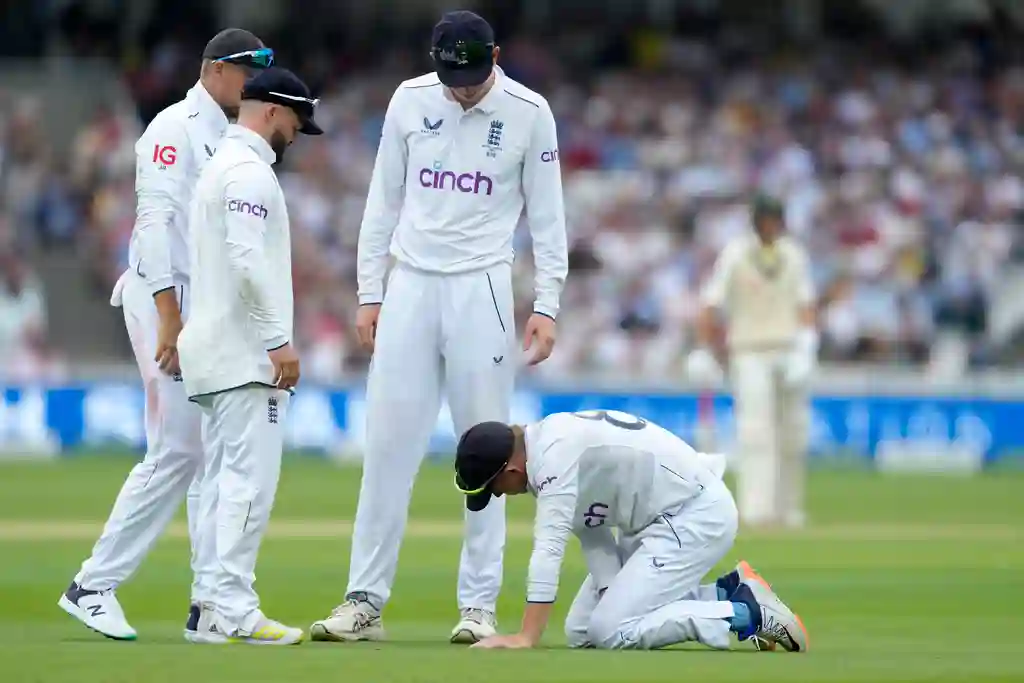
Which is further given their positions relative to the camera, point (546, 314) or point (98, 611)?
point (546, 314)

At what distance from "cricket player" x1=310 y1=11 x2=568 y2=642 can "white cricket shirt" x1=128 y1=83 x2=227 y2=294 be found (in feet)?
2.68

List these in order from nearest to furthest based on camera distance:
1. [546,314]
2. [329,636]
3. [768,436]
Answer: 1. [329,636]
2. [546,314]
3. [768,436]

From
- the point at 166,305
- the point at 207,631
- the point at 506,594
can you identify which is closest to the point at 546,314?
the point at 166,305

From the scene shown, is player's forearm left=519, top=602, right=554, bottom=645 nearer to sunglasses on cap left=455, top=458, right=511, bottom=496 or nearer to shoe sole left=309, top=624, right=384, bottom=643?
sunglasses on cap left=455, top=458, right=511, bottom=496

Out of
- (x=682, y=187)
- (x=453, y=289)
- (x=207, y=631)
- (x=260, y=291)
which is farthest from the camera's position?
(x=682, y=187)

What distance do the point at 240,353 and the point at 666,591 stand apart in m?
2.10

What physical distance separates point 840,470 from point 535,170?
15.6 metres

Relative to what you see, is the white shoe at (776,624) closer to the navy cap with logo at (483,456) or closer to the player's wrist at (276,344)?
the navy cap with logo at (483,456)

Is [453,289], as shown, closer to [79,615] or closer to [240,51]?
[240,51]

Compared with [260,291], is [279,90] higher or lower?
higher

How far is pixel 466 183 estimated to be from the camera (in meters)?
9.41

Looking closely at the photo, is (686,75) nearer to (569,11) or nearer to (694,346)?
(569,11)

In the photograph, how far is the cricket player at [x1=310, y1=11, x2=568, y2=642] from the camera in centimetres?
934

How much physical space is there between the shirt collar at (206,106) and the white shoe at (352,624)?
7.39 feet
